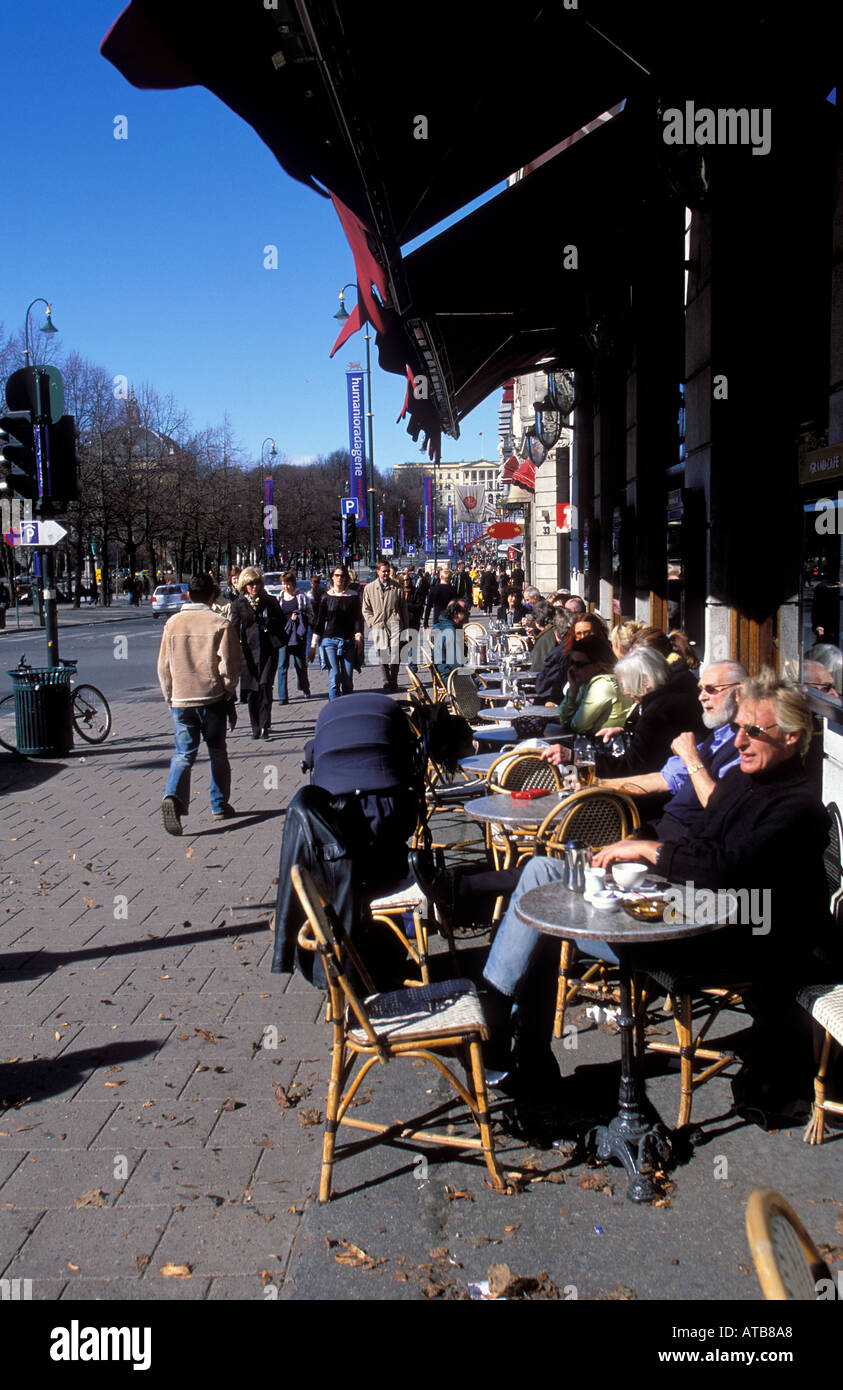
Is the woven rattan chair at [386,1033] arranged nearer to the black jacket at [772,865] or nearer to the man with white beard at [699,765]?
the black jacket at [772,865]

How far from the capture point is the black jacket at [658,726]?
610 cm

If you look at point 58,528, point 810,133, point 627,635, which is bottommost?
point 627,635

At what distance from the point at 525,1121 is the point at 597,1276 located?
2.97 feet

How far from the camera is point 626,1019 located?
364 cm

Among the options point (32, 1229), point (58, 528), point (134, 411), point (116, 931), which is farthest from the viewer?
point (134, 411)

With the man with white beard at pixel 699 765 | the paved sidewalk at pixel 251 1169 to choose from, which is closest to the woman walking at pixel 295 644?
the paved sidewalk at pixel 251 1169

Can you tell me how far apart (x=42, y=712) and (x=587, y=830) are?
8694 mm

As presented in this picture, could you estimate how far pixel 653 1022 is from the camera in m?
4.74

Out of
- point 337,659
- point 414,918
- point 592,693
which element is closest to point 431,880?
point 414,918

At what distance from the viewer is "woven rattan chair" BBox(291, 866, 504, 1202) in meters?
3.45

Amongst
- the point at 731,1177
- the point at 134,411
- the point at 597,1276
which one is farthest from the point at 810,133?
the point at 134,411

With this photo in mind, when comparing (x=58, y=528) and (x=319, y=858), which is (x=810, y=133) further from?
(x=58, y=528)

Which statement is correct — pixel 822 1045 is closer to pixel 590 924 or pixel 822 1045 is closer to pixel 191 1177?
pixel 590 924

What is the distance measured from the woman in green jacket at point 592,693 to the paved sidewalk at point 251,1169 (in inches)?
104
